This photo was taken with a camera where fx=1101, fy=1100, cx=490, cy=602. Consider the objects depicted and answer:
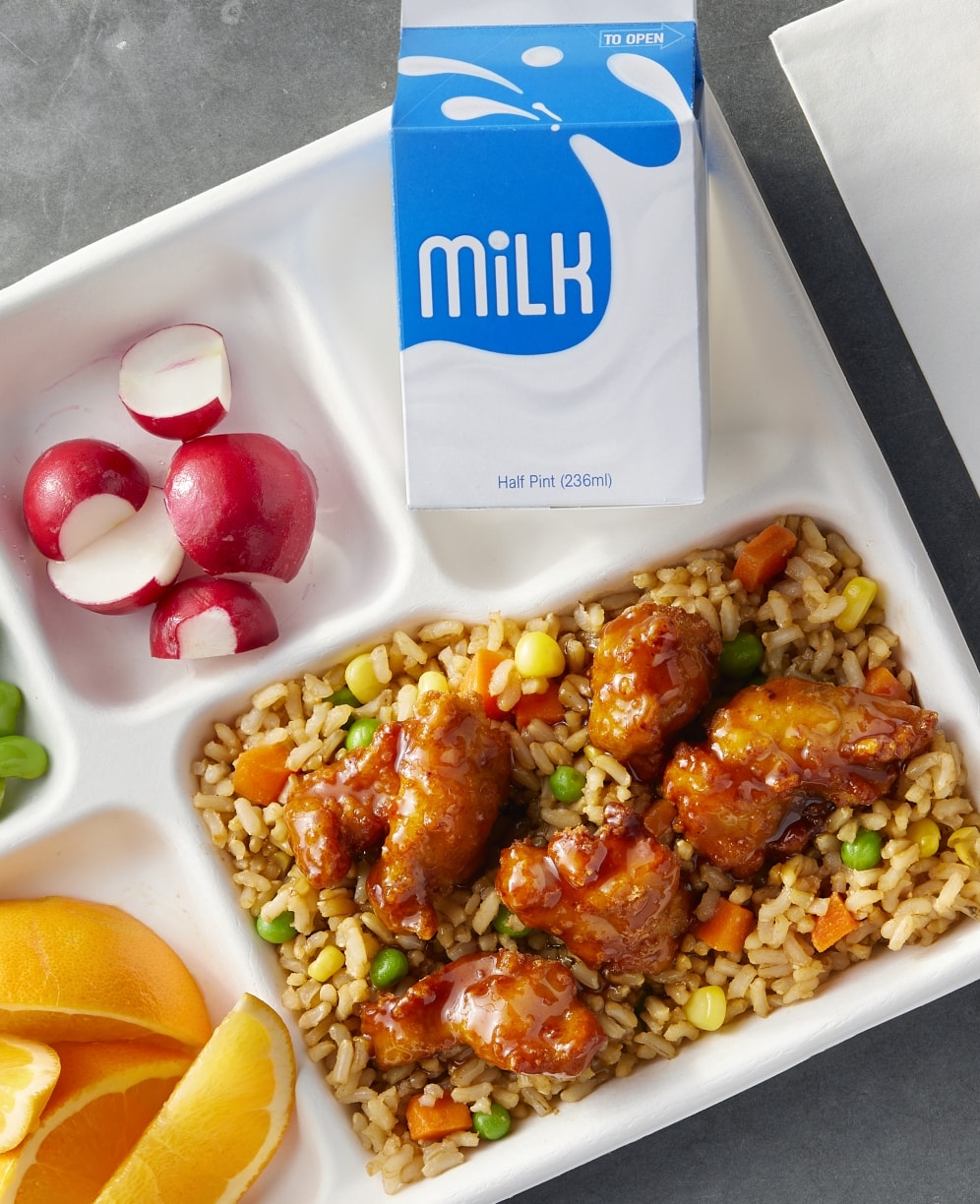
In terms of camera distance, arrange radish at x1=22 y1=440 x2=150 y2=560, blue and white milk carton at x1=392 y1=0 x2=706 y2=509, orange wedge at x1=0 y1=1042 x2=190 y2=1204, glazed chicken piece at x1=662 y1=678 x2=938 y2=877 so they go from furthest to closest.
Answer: radish at x1=22 y1=440 x2=150 y2=560, orange wedge at x1=0 y1=1042 x2=190 y2=1204, glazed chicken piece at x1=662 y1=678 x2=938 y2=877, blue and white milk carton at x1=392 y1=0 x2=706 y2=509

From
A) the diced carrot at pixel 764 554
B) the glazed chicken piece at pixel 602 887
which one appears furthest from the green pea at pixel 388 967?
the diced carrot at pixel 764 554

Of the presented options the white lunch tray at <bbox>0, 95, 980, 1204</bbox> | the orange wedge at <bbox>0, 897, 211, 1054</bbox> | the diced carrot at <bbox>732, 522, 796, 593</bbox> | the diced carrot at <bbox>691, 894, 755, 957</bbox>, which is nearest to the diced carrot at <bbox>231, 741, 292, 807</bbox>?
the white lunch tray at <bbox>0, 95, 980, 1204</bbox>

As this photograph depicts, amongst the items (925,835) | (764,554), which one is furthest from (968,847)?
(764,554)

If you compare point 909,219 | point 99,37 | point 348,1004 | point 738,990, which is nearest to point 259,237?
point 99,37

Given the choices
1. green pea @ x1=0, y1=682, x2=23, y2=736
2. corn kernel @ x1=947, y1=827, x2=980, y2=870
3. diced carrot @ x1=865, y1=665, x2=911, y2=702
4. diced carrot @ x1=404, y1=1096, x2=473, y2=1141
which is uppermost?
green pea @ x1=0, y1=682, x2=23, y2=736

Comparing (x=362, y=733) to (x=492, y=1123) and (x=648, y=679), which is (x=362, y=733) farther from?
(x=492, y=1123)

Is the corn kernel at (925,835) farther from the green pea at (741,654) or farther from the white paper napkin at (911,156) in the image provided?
the white paper napkin at (911,156)

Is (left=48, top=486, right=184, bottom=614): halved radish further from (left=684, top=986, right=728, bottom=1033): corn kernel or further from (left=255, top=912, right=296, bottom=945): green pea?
(left=684, top=986, right=728, bottom=1033): corn kernel
